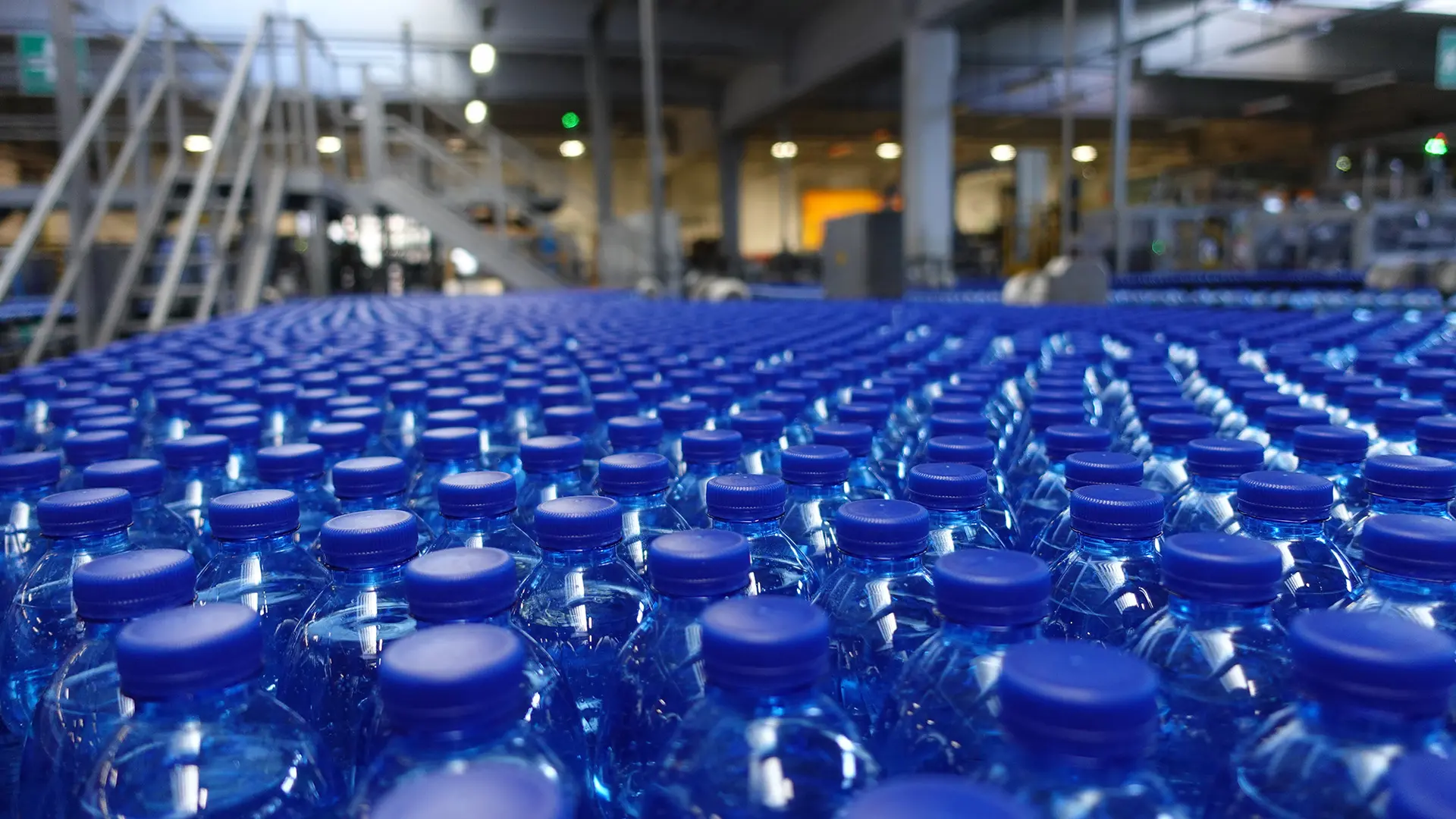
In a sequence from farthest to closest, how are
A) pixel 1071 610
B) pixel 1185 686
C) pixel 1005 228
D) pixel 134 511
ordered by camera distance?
pixel 1005 228 → pixel 134 511 → pixel 1071 610 → pixel 1185 686

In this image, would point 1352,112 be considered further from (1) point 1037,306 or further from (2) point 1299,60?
(1) point 1037,306

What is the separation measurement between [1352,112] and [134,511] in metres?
26.1

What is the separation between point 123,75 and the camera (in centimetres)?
590

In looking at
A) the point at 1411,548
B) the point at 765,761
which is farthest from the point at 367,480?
the point at 1411,548

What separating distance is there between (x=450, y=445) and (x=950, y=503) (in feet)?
2.45

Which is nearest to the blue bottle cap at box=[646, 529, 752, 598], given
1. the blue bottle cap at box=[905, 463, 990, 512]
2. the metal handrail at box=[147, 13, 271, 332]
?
the blue bottle cap at box=[905, 463, 990, 512]

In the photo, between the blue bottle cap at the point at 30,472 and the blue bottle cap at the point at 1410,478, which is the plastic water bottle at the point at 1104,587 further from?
the blue bottle cap at the point at 30,472

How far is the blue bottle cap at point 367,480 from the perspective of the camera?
1.12 meters

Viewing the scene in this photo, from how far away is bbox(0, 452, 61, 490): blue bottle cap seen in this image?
1256 millimetres

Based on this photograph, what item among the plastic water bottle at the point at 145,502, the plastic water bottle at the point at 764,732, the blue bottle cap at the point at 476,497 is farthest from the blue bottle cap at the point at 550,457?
the plastic water bottle at the point at 764,732

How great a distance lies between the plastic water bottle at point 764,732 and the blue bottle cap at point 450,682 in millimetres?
121

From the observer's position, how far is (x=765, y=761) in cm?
62

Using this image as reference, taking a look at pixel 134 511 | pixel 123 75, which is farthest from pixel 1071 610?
pixel 123 75

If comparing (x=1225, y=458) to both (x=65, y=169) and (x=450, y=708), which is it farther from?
(x=65, y=169)
